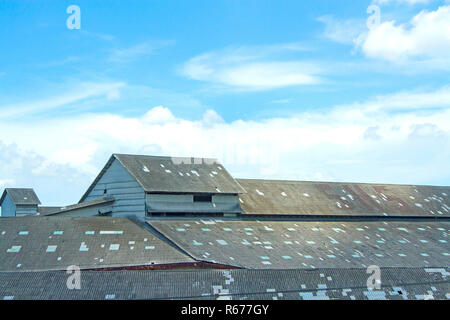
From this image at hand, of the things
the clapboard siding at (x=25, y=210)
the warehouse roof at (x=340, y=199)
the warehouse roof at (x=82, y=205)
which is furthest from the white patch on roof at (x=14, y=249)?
the clapboard siding at (x=25, y=210)

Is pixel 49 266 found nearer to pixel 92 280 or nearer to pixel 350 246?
pixel 92 280

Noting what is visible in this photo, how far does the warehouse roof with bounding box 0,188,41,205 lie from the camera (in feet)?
309

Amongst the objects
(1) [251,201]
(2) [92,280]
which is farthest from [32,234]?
(1) [251,201]

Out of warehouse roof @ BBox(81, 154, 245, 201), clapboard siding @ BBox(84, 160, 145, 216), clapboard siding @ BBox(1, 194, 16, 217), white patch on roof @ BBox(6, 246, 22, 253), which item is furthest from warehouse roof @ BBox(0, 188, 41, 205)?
white patch on roof @ BBox(6, 246, 22, 253)

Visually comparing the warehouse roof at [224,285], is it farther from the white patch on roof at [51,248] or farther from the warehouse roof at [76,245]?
the white patch on roof at [51,248]

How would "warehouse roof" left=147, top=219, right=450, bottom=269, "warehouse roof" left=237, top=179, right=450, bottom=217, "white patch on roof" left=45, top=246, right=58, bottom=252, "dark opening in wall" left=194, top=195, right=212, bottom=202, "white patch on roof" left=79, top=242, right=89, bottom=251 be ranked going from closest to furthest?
"white patch on roof" left=45, top=246, right=58, bottom=252 < "white patch on roof" left=79, top=242, right=89, bottom=251 < "warehouse roof" left=147, top=219, right=450, bottom=269 < "dark opening in wall" left=194, top=195, right=212, bottom=202 < "warehouse roof" left=237, top=179, right=450, bottom=217

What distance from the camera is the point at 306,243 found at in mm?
70062

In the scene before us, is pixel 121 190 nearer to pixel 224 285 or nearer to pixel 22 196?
pixel 22 196

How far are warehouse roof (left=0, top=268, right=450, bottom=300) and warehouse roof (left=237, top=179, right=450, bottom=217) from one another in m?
31.9

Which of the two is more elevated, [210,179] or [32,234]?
[210,179]

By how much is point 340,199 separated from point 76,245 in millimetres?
42598

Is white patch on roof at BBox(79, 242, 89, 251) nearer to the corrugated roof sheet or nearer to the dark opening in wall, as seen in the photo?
the corrugated roof sheet
